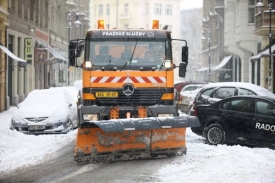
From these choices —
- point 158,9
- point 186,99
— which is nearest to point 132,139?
point 186,99

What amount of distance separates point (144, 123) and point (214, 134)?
4.86 m

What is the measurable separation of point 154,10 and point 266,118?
3595 inches

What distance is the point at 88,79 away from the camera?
45.8ft

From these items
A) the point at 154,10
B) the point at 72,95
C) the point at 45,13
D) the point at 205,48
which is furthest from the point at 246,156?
the point at 154,10

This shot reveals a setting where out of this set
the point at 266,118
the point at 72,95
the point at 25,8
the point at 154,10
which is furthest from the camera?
the point at 154,10

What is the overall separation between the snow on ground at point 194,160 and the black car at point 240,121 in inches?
52.1

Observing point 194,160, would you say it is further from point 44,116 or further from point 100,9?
point 100,9

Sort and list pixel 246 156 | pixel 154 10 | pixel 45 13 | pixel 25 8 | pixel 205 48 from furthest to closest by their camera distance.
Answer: pixel 154 10 → pixel 205 48 → pixel 45 13 → pixel 25 8 → pixel 246 156

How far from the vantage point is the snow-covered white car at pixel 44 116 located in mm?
18469

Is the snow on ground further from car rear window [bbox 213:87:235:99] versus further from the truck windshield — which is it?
car rear window [bbox 213:87:235:99]

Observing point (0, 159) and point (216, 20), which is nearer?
point (0, 159)

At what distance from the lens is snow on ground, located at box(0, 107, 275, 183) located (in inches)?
437

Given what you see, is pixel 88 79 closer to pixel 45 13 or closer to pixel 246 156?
pixel 246 156

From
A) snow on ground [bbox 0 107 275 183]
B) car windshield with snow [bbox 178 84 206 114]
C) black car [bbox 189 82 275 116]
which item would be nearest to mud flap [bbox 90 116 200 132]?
snow on ground [bbox 0 107 275 183]
